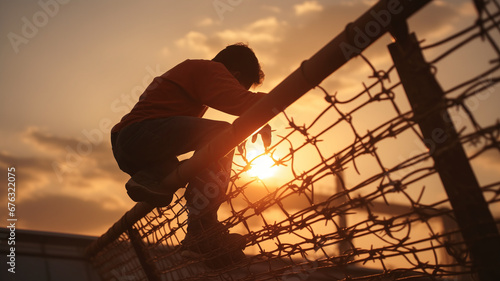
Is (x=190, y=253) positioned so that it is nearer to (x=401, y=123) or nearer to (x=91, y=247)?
(x=401, y=123)

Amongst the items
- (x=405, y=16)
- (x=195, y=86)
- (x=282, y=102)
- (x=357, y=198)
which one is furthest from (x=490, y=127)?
(x=195, y=86)

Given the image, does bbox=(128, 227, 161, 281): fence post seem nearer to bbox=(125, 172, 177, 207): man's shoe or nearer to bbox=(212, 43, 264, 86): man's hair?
bbox=(125, 172, 177, 207): man's shoe

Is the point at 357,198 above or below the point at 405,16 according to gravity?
below

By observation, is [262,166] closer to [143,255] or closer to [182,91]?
[182,91]

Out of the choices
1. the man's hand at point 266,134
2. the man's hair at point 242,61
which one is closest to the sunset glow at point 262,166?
the man's hand at point 266,134

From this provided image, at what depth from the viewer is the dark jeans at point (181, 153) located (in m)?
2.36

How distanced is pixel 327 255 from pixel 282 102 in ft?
1.82

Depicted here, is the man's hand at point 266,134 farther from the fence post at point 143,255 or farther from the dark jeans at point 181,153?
the fence post at point 143,255

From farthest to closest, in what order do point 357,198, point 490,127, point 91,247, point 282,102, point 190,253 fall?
1. point 91,247
2. point 190,253
3. point 282,102
4. point 357,198
5. point 490,127

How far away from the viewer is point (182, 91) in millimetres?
2648

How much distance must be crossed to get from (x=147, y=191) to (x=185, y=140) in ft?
1.02

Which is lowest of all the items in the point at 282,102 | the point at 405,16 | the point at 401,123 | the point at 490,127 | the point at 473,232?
the point at 473,232

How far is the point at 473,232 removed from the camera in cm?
112

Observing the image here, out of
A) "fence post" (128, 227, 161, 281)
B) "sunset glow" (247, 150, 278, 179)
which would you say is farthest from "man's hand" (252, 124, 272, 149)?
"fence post" (128, 227, 161, 281)
